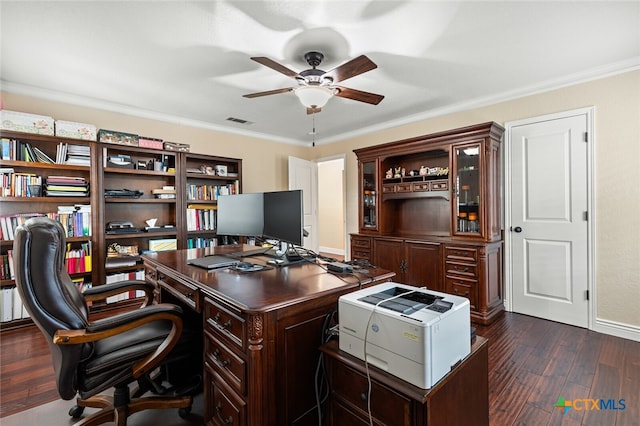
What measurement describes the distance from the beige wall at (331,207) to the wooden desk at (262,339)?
5.62 m

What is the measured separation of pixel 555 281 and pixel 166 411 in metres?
3.55

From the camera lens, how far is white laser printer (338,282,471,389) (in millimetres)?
934

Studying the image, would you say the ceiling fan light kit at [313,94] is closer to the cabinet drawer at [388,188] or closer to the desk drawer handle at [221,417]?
the cabinet drawer at [388,188]

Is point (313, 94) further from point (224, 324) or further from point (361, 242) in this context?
point (361, 242)

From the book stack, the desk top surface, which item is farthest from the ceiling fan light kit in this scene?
the book stack

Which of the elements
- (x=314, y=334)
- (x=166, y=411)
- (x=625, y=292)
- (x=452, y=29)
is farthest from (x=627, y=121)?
(x=166, y=411)

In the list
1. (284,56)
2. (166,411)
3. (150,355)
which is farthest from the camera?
(284,56)

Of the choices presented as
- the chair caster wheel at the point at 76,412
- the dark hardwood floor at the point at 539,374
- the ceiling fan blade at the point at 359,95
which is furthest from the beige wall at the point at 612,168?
the chair caster wheel at the point at 76,412

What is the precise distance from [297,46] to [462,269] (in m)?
2.68

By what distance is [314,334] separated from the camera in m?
1.31

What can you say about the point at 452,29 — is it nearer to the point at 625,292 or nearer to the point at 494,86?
A: the point at 494,86

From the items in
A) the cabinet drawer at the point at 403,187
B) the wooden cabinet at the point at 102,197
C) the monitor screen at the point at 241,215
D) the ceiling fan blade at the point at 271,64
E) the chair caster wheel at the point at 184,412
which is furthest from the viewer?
the cabinet drawer at the point at 403,187

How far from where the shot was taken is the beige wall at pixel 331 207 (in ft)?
23.6

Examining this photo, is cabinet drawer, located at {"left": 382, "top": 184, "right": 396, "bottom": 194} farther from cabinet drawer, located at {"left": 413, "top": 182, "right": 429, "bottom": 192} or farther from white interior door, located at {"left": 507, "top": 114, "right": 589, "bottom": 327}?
white interior door, located at {"left": 507, "top": 114, "right": 589, "bottom": 327}
